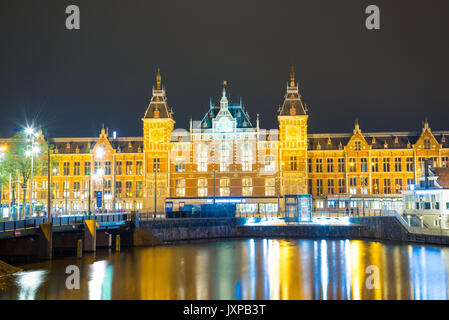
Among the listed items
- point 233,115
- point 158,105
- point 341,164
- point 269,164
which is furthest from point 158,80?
point 341,164

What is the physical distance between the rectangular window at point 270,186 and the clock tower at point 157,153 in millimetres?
17035

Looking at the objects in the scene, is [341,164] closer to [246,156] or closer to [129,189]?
[246,156]

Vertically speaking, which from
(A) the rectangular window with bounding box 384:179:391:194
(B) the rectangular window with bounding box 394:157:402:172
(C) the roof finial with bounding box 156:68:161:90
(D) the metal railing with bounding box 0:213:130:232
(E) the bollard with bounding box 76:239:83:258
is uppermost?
(C) the roof finial with bounding box 156:68:161:90

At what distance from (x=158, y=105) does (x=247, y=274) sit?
5589 centimetres

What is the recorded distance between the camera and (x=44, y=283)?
3466 centimetres

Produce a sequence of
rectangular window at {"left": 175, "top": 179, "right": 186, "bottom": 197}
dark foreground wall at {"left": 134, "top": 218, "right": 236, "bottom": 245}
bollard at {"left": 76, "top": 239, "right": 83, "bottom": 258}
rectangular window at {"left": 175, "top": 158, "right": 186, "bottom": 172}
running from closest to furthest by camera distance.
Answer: bollard at {"left": 76, "top": 239, "right": 83, "bottom": 258}, dark foreground wall at {"left": 134, "top": 218, "right": 236, "bottom": 245}, rectangular window at {"left": 175, "top": 179, "right": 186, "bottom": 197}, rectangular window at {"left": 175, "top": 158, "right": 186, "bottom": 172}

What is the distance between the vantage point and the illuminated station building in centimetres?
8625

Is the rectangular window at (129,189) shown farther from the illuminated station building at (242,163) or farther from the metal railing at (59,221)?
the metal railing at (59,221)

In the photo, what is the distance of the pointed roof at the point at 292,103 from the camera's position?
288 feet

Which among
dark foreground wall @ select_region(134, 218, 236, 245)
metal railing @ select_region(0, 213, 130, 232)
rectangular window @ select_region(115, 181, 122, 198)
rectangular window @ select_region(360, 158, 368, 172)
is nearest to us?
metal railing @ select_region(0, 213, 130, 232)

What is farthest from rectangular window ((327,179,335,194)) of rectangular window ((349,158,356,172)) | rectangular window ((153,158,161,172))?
rectangular window ((153,158,161,172))

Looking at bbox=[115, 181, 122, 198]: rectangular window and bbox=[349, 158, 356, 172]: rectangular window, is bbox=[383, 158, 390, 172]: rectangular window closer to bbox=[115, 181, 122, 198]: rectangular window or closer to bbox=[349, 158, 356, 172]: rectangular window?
bbox=[349, 158, 356, 172]: rectangular window

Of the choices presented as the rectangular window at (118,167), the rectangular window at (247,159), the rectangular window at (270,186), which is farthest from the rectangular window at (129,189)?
the rectangular window at (270,186)
